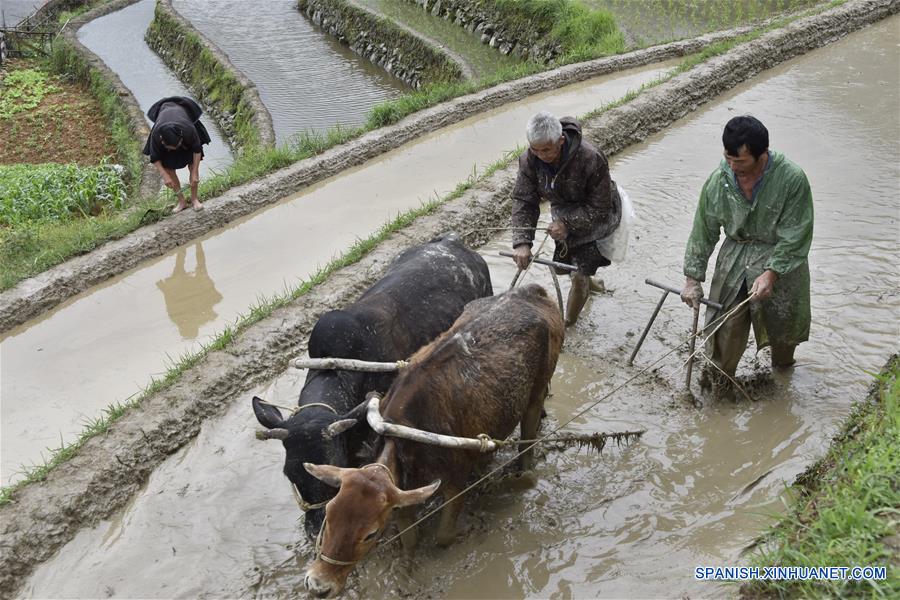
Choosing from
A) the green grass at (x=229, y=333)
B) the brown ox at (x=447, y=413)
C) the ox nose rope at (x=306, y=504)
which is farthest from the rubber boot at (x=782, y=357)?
the green grass at (x=229, y=333)

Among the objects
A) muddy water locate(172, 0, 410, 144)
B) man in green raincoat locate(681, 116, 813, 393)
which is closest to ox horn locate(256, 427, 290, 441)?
man in green raincoat locate(681, 116, 813, 393)

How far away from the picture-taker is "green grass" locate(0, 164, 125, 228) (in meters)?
11.1

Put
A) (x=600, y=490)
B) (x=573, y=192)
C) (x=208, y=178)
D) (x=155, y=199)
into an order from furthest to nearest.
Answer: (x=208, y=178) → (x=155, y=199) → (x=573, y=192) → (x=600, y=490)

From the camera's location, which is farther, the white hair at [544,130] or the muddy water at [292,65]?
the muddy water at [292,65]

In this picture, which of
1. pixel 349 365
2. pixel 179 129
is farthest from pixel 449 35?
pixel 349 365

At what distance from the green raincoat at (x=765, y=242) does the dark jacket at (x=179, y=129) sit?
5.75 m

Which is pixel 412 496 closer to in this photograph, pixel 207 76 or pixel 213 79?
pixel 213 79

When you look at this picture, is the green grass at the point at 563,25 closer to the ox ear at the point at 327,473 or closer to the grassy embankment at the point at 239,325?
the grassy embankment at the point at 239,325

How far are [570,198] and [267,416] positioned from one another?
117 inches

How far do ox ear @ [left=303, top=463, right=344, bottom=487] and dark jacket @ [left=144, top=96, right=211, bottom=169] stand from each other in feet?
19.4

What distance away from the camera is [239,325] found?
21.9 ft

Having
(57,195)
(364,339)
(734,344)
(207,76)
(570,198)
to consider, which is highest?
(207,76)

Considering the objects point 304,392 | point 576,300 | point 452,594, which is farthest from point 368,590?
point 576,300

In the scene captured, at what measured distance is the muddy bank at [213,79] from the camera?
14398mm
